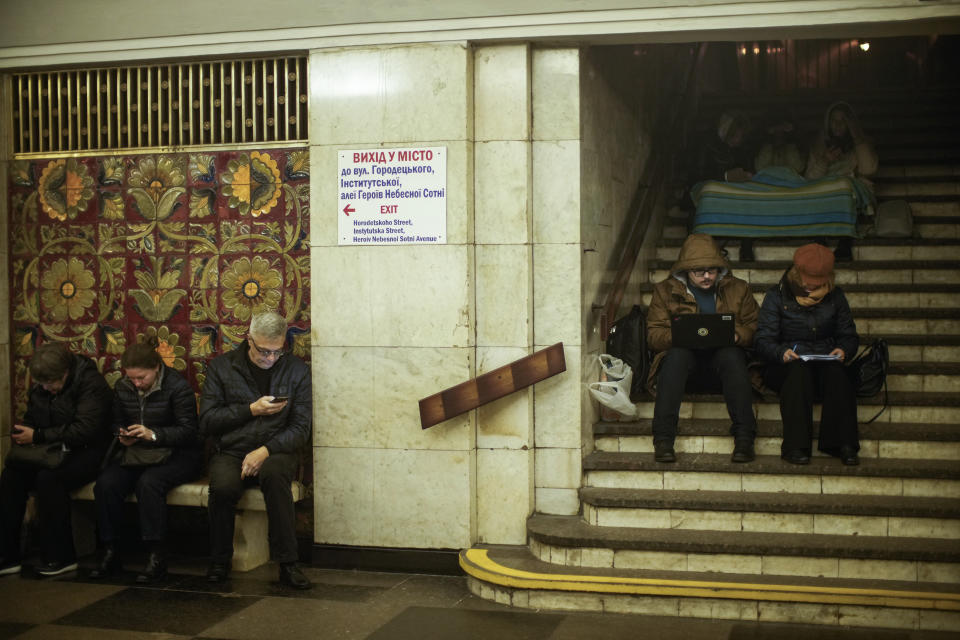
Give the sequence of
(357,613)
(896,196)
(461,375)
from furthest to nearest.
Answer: (896,196)
(461,375)
(357,613)

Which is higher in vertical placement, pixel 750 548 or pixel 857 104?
pixel 857 104

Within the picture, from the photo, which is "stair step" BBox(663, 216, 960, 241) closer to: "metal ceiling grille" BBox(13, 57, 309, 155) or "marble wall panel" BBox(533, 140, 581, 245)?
"marble wall panel" BBox(533, 140, 581, 245)

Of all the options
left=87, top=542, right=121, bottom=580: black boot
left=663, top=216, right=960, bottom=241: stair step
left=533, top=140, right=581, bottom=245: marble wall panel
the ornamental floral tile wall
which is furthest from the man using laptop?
left=87, top=542, right=121, bottom=580: black boot

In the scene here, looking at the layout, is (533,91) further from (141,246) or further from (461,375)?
(141,246)

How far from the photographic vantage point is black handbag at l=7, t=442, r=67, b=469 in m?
6.45

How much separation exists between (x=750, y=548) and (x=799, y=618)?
18.0 inches

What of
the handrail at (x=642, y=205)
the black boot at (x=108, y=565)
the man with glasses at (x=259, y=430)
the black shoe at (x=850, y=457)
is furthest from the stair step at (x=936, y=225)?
the black boot at (x=108, y=565)

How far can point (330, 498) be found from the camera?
6.51 metres

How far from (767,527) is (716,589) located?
69 cm

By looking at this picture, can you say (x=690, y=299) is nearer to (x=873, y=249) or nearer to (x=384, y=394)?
(x=384, y=394)

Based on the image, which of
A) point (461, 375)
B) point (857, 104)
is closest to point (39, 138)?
point (461, 375)

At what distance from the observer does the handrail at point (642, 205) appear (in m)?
7.03

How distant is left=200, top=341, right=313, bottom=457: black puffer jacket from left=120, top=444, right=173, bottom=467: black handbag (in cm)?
32

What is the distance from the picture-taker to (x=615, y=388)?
6.67 m
